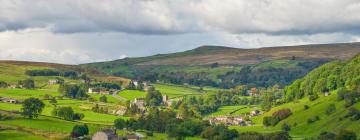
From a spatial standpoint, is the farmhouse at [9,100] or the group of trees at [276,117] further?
the farmhouse at [9,100]

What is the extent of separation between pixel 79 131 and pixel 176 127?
31.0m

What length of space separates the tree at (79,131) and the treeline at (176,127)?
2182cm

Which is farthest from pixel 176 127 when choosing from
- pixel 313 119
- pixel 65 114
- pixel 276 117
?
pixel 313 119

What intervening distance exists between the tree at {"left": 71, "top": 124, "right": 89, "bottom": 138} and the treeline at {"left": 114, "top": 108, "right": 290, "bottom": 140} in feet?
71.6

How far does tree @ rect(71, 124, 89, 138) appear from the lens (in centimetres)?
13962

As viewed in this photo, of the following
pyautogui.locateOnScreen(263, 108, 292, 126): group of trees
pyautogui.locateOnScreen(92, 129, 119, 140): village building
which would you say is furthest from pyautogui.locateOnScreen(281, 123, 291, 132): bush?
pyautogui.locateOnScreen(92, 129, 119, 140): village building

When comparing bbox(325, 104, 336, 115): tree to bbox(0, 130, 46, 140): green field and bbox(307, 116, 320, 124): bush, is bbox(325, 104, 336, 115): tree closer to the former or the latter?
bbox(307, 116, 320, 124): bush

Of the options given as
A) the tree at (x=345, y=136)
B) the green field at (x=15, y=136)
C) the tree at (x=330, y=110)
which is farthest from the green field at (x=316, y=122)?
the green field at (x=15, y=136)

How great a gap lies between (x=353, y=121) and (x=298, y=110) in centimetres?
3777

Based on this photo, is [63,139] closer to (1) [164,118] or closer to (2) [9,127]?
(2) [9,127]

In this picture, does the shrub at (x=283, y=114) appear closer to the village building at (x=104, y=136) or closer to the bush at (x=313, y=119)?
the bush at (x=313, y=119)

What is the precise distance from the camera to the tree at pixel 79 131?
139625 millimetres

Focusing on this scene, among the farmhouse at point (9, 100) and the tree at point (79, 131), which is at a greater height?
the farmhouse at point (9, 100)

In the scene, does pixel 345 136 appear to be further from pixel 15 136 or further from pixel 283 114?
pixel 15 136
